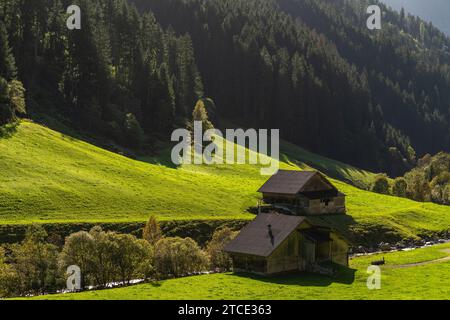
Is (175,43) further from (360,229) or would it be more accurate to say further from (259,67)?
(360,229)

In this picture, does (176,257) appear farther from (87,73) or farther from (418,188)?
(418,188)

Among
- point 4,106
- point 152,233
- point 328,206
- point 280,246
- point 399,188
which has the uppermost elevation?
point 4,106

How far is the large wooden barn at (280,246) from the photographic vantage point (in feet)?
184

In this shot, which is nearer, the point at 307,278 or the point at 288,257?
the point at 307,278

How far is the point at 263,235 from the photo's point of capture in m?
58.5

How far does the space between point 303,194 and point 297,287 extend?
40731 millimetres

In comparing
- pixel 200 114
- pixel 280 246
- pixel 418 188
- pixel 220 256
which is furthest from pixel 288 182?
pixel 418 188

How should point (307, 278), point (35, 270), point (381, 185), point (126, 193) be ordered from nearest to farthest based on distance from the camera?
point (35, 270) → point (307, 278) → point (126, 193) → point (381, 185)

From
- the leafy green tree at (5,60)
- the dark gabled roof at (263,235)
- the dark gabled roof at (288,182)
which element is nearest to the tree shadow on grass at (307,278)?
the dark gabled roof at (263,235)

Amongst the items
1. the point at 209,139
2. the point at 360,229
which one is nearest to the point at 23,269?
the point at 360,229

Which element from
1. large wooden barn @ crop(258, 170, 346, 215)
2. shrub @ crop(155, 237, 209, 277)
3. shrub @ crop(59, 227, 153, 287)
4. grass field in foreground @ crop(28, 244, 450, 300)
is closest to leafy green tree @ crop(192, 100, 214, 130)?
large wooden barn @ crop(258, 170, 346, 215)

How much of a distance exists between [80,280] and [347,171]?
119 metres

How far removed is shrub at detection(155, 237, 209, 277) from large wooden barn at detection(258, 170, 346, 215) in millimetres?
32553

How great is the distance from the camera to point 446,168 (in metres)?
155
